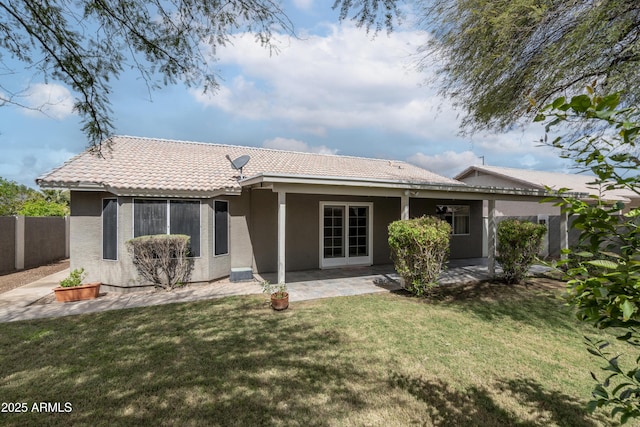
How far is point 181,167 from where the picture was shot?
1024 cm

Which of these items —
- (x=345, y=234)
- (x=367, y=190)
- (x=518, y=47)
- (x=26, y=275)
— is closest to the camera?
(x=518, y=47)

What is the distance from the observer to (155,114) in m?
4.13

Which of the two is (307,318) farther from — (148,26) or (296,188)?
(148,26)

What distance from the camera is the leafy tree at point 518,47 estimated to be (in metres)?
A: 4.40

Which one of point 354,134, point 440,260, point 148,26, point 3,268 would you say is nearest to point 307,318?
point 440,260

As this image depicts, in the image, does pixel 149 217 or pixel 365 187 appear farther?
pixel 149 217

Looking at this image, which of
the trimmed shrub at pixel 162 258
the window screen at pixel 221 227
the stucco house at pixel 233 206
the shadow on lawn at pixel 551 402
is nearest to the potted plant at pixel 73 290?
the stucco house at pixel 233 206

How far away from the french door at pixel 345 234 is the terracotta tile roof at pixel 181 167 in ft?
4.28

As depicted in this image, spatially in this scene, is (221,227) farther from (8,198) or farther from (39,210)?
(8,198)

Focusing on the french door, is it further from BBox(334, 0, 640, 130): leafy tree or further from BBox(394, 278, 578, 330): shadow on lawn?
BBox(334, 0, 640, 130): leafy tree

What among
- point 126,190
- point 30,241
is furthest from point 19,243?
point 126,190

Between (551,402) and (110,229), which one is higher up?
(110,229)

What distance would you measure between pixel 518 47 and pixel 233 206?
8097mm

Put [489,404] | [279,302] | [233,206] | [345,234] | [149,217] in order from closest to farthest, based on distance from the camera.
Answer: [489,404] < [279,302] < [149,217] < [233,206] < [345,234]
